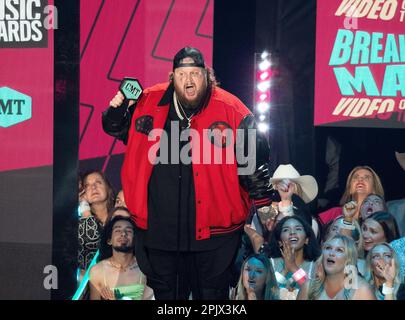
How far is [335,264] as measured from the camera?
6.25 m

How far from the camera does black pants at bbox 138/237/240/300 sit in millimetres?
6121

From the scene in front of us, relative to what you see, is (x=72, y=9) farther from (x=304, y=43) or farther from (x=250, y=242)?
(x=250, y=242)

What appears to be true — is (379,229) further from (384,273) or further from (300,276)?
(300,276)

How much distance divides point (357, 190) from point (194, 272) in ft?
4.47

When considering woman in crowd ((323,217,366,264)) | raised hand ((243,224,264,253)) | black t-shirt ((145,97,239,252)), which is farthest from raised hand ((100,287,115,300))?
woman in crowd ((323,217,366,264))

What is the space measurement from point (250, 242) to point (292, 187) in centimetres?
52

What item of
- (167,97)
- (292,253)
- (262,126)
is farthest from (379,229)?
(167,97)

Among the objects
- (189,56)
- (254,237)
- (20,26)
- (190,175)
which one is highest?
(20,26)

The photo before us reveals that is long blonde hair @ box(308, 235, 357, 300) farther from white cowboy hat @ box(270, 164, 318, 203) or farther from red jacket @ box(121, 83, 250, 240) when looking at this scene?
red jacket @ box(121, 83, 250, 240)

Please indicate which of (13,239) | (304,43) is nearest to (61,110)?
(13,239)

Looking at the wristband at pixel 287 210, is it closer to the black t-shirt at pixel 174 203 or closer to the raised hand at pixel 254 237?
the raised hand at pixel 254 237

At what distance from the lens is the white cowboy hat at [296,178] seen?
629cm

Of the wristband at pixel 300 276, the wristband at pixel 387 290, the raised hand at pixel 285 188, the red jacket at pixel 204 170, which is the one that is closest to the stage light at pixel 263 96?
the red jacket at pixel 204 170

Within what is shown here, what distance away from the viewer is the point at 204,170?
6.05 m
